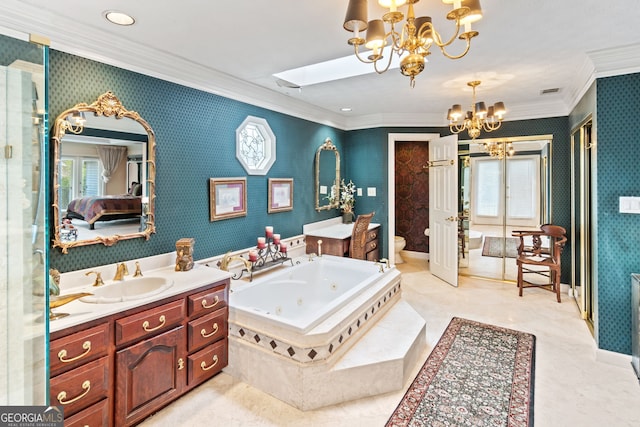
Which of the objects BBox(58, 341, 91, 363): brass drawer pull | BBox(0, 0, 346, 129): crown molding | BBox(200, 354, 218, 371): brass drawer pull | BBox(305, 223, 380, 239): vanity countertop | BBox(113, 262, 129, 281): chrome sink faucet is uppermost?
BBox(0, 0, 346, 129): crown molding

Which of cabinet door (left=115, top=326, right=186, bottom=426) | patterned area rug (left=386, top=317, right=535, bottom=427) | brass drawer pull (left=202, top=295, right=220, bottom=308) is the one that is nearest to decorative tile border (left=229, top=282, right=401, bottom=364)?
brass drawer pull (left=202, top=295, right=220, bottom=308)

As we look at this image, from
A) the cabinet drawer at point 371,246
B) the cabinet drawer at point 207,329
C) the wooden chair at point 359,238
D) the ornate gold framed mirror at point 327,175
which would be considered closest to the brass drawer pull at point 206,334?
the cabinet drawer at point 207,329

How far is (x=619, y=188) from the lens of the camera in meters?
2.53

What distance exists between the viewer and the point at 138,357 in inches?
73.2

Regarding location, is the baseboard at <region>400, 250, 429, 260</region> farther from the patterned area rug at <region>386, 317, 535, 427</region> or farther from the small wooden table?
the patterned area rug at <region>386, 317, 535, 427</region>

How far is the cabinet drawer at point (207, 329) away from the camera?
217 centimetres

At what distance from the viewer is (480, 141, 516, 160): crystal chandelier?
→ 4539 millimetres

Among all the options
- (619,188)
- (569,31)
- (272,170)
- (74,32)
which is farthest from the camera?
(272,170)

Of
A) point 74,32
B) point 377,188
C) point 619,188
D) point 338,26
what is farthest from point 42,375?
point 377,188

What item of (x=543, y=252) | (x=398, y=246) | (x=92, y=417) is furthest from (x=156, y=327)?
(x=543, y=252)

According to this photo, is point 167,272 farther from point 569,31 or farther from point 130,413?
point 569,31

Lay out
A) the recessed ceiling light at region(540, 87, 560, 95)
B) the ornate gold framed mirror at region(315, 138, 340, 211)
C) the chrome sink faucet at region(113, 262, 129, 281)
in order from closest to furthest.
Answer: the chrome sink faucet at region(113, 262, 129, 281) < the recessed ceiling light at region(540, 87, 560, 95) < the ornate gold framed mirror at region(315, 138, 340, 211)

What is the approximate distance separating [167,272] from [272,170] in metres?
1.64

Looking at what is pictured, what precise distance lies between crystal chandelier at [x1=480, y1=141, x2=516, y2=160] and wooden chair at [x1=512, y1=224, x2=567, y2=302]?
108 centimetres
